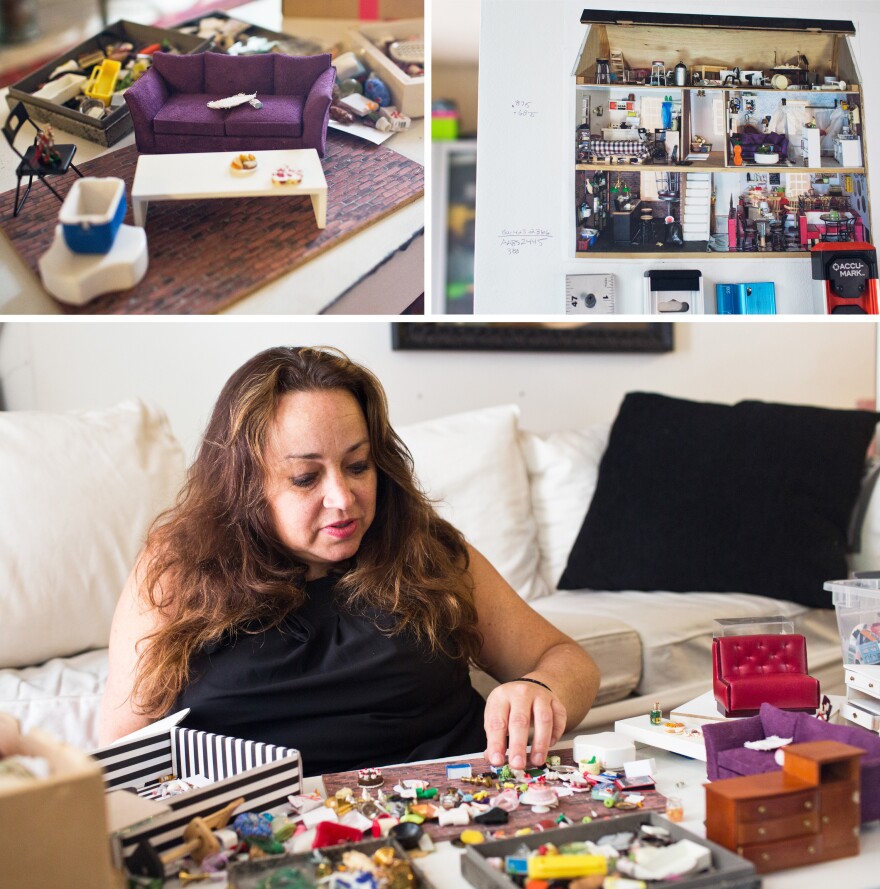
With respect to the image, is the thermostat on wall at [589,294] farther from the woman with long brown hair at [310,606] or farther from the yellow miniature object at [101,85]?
the yellow miniature object at [101,85]

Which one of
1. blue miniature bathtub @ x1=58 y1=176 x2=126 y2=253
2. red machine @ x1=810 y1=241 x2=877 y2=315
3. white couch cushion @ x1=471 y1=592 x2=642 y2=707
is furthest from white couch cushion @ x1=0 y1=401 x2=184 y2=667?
red machine @ x1=810 y1=241 x2=877 y2=315

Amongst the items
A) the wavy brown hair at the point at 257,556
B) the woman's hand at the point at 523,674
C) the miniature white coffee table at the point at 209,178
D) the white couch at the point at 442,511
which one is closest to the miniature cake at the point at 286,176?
the miniature white coffee table at the point at 209,178

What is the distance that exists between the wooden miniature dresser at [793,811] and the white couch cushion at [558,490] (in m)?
1.52

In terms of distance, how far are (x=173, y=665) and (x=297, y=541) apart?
23 centimetres

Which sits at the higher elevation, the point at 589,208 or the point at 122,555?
the point at 589,208

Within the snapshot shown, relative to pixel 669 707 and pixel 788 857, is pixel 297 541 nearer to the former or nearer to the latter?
pixel 788 857

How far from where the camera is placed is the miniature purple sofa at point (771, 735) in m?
0.96

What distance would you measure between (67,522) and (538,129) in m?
1.21

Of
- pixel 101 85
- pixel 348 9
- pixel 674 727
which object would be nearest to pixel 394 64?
pixel 348 9

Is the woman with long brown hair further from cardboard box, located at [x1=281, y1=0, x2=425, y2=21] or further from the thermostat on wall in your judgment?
cardboard box, located at [x1=281, y1=0, x2=425, y2=21]

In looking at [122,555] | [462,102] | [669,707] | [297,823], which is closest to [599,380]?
[669,707]

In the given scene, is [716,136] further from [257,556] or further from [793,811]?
[793,811]

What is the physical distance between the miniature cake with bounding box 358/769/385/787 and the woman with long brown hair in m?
0.18

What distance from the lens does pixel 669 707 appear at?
1979 millimetres
